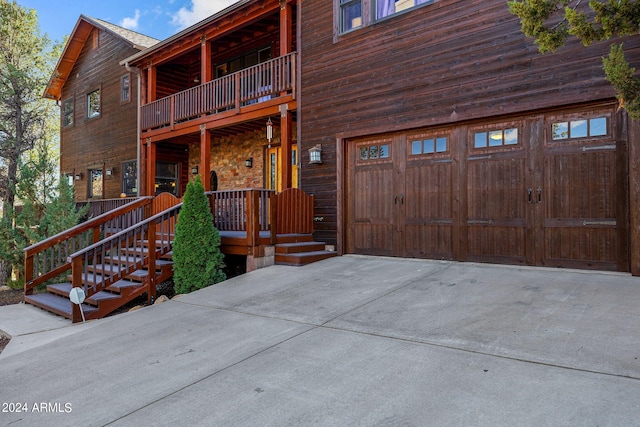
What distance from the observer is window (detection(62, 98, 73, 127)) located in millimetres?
16234

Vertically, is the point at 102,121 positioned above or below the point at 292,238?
above

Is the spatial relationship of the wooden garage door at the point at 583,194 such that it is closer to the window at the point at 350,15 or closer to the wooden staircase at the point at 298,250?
the wooden staircase at the point at 298,250

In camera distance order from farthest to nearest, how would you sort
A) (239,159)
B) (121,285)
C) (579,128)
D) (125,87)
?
(125,87) → (239,159) → (121,285) → (579,128)

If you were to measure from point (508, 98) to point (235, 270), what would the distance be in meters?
5.31

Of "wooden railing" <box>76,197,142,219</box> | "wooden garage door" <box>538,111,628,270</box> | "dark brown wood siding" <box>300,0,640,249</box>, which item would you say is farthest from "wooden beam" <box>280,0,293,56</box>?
"wooden garage door" <box>538,111,628,270</box>

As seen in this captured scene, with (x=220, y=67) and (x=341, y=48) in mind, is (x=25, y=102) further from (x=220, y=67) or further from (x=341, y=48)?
(x=341, y=48)

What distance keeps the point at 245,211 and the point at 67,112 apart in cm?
1433

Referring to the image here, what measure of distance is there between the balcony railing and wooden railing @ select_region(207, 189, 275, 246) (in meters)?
2.87

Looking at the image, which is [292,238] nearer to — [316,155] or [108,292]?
[316,155]

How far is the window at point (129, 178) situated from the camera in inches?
509

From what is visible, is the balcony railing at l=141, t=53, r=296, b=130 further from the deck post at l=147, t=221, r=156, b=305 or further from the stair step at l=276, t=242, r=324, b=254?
the deck post at l=147, t=221, r=156, b=305

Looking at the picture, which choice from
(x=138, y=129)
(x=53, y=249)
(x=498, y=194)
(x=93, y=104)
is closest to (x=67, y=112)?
(x=93, y=104)

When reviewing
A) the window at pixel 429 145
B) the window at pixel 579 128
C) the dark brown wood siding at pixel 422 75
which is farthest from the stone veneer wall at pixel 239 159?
the window at pixel 579 128

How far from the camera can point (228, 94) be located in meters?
9.77
